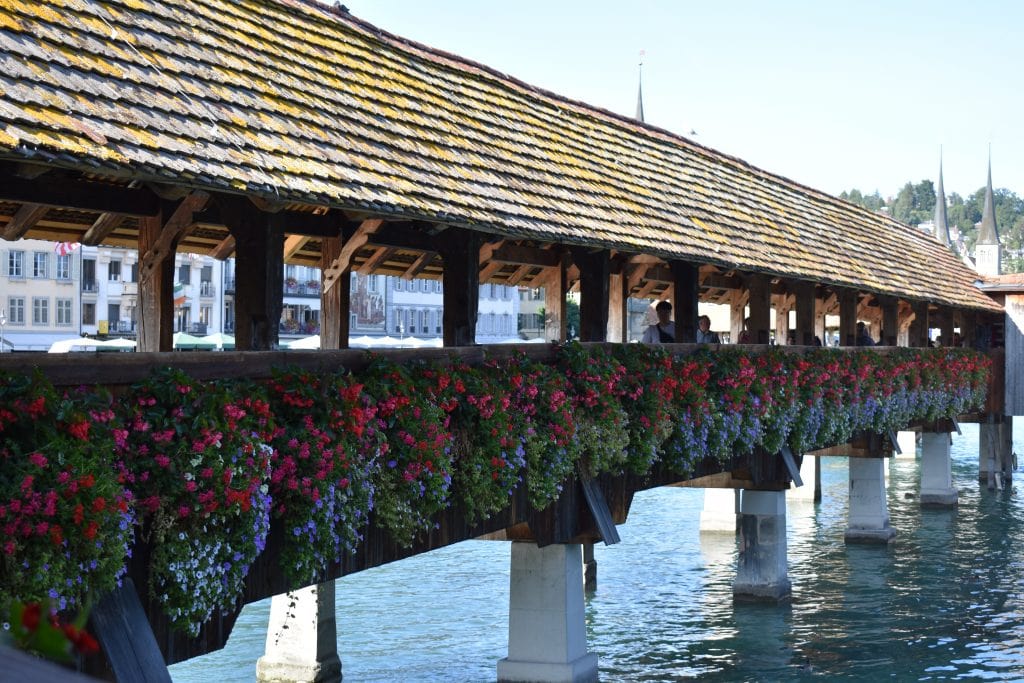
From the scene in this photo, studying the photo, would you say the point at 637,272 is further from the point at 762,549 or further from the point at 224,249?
the point at 762,549

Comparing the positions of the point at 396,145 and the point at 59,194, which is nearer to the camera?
the point at 59,194

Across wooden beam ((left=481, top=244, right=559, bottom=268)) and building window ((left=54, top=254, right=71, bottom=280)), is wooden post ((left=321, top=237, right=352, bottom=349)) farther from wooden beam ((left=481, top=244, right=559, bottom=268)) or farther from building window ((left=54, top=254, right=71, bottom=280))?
building window ((left=54, top=254, right=71, bottom=280))

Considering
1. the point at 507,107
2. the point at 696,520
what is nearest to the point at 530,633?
the point at 507,107

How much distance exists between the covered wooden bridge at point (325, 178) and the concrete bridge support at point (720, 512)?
29.2ft

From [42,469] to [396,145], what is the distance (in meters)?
4.62

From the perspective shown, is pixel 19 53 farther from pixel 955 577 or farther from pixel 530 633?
pixel 955 577

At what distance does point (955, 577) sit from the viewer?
73.0 feet

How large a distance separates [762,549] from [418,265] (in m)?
7.89

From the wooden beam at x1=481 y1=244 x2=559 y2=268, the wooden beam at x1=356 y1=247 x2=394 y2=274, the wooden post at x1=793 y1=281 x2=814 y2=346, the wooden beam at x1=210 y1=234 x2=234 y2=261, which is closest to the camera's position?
the wooden beam at x1=210 y1=234 x2=234 y2=261

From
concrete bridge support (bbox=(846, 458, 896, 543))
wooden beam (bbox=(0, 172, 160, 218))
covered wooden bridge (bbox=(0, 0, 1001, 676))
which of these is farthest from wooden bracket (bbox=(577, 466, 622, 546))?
concrete bridge support (bbox=(846, 458, 896, 543))

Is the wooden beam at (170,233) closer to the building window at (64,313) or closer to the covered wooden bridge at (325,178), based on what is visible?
the covered wooden bridge at (325,178)

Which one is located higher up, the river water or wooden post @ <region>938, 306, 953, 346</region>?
wooden post @ <region>938, 306, 953, 346</region>

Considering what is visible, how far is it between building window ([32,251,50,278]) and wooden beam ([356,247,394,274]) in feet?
142

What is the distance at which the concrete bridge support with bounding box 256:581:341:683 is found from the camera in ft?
45.4
